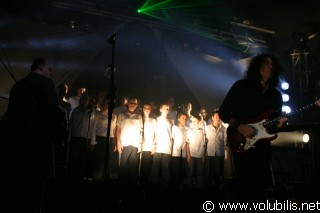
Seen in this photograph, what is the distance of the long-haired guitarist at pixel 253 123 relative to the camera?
4.00 meters

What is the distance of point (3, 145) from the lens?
5664 millimetres

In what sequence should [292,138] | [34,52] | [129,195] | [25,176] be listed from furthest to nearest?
[292,138]
[34,52]
[25,176]
[129,195]

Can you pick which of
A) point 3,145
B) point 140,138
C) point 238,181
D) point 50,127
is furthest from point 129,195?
point 140,138

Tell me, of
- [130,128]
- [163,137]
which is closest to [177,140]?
[163,137]

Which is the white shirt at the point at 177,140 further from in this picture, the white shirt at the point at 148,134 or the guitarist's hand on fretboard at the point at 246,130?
the guitarist's hand on fretboard at the point at 246,130

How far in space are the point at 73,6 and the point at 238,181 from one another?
8.85 meters

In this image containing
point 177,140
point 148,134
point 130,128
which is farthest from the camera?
point 177,140

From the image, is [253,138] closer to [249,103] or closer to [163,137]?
[249,103]

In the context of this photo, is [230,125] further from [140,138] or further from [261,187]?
[140,138]

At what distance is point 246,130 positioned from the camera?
419cm

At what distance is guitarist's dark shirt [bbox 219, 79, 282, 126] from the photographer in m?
4.39

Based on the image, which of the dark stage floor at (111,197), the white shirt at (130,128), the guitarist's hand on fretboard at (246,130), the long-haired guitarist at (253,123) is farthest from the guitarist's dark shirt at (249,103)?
the white shirt at (130,128)

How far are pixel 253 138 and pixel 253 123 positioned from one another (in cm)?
23

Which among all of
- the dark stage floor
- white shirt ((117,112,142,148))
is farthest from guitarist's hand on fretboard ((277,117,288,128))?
white shirt ((117,112,142,148))
